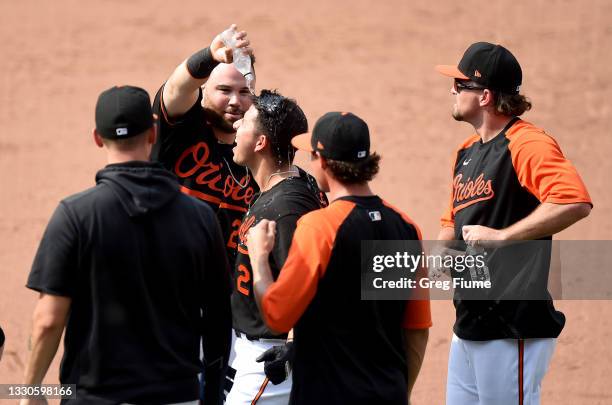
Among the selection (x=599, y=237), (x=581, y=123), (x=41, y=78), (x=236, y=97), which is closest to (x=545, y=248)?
(x=236, y=97)

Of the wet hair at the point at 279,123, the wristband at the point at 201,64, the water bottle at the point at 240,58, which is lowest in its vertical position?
the wet hair at the point at 279,123

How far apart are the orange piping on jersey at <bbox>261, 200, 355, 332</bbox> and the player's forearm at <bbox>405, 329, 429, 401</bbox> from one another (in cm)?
61

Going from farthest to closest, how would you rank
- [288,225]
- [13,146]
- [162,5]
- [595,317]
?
[162,5]
[13,146]
[595,317]
[288,225]

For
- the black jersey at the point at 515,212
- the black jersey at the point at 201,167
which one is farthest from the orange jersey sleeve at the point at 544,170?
the black jersey at the point at 201,167

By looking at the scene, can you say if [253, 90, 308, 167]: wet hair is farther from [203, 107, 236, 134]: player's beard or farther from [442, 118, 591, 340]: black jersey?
[442, 118, 591, 340]: black jersey

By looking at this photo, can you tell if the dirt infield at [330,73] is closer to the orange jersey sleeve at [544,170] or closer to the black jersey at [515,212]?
the black jersey at [515,212]

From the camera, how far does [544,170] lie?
198 inches

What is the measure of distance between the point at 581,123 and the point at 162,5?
26.1 feet

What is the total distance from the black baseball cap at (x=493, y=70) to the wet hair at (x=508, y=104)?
0.03 meters

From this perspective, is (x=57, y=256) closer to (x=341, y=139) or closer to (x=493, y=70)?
(x=341, y=139)

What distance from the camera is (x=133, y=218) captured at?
3857 mm

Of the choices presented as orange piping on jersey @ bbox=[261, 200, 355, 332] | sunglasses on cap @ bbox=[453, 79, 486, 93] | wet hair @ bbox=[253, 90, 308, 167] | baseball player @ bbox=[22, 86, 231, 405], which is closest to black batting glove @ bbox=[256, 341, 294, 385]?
orange piping on jersey @ bbox=[261, 200, 355, 332]

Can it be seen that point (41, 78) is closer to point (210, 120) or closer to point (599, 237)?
point (599, 237)

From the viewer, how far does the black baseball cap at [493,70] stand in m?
5.42
